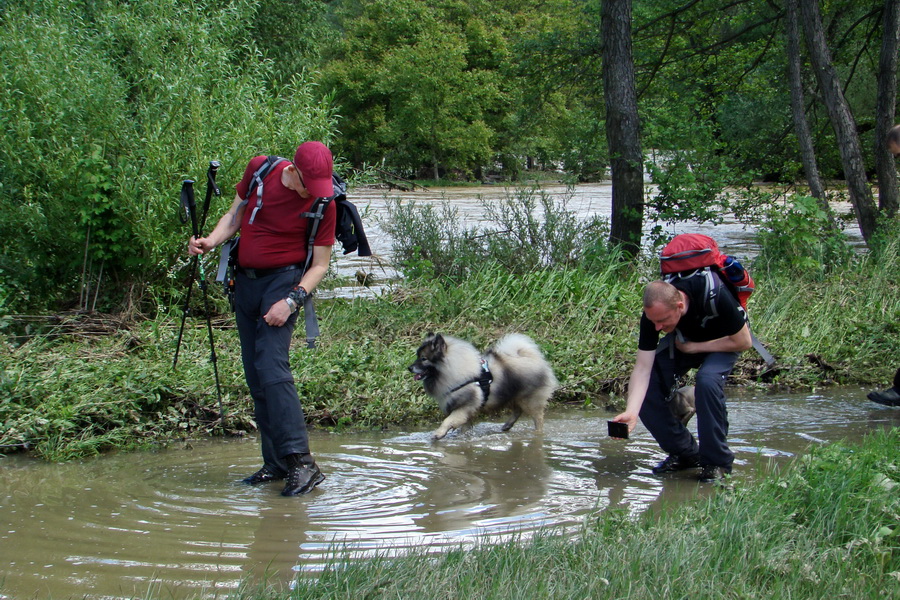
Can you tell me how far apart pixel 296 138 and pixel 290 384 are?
202 inches

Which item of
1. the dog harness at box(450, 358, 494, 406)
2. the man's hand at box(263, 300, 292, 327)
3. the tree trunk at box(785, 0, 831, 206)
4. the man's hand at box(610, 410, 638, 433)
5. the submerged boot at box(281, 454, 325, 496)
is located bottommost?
the submerged boot at box(281, 454, 325, 496)

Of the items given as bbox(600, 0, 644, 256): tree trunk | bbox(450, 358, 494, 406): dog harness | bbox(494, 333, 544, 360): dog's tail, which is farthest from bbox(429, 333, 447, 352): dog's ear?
bbox(600, 0, 644, 256): tree trunk

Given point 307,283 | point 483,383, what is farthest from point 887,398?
point 307,283

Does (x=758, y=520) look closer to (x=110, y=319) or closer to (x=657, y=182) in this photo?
(x=110, y=319)

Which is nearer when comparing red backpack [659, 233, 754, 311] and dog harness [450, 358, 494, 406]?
red backpack [659, 233, 754, 311]

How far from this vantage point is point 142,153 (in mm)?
8617

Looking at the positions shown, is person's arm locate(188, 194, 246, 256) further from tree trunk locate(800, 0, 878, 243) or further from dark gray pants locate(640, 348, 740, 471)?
tree trunk locate(800, 0, 878, 243)

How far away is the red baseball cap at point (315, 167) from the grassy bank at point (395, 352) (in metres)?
2.75

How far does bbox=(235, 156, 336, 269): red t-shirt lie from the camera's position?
210 inches

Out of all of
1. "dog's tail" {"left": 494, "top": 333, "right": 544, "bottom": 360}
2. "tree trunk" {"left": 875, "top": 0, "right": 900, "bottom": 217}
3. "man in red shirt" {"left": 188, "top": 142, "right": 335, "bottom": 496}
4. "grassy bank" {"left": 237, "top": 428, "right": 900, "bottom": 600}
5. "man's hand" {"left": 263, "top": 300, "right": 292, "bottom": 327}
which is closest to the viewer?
"grassy bank" {"left": 237, "top": 428, "right": 900, "bottom": 600}

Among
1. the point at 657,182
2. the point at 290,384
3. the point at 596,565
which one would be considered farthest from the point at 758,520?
the point at 657,182

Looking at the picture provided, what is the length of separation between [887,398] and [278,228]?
5.66 meters

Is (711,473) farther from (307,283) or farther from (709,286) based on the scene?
(307,283)

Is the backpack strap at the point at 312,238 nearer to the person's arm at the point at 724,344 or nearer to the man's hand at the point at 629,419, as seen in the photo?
the man's hand at the point at 629,419
